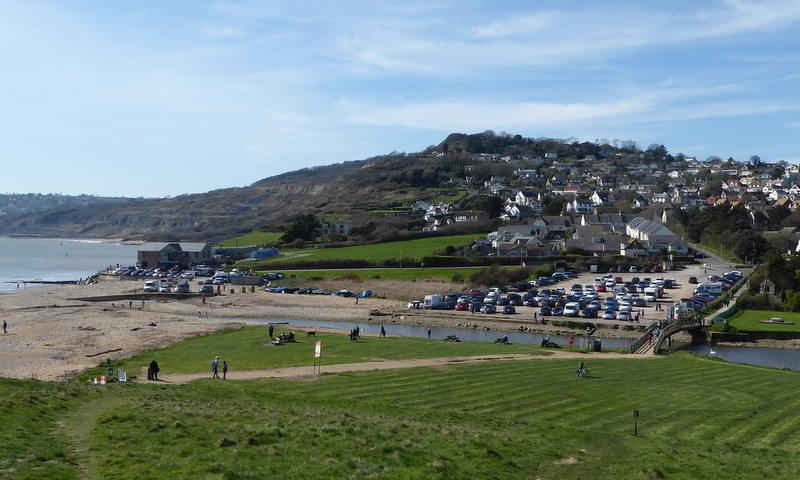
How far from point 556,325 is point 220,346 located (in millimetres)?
24757

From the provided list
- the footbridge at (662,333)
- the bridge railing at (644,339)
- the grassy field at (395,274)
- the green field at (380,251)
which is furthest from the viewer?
the green field at (380,251)

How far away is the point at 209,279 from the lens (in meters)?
89.5

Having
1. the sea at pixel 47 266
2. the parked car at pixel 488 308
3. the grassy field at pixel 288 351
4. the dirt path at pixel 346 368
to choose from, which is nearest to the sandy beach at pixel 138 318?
the parked car at pixel 488 308

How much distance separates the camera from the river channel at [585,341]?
Answer: 4275 centimetres

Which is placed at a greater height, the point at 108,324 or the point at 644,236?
the point at 644,236

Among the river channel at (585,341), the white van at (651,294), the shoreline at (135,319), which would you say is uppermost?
the white van at (651,294)

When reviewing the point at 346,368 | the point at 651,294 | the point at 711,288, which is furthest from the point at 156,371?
the point at 711,288

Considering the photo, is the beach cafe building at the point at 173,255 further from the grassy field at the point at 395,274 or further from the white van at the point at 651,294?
the white van at the point at 651,294

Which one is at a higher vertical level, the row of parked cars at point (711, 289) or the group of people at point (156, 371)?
the row of parked cars at point (711, 289)

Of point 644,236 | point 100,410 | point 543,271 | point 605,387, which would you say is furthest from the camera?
point 644,236

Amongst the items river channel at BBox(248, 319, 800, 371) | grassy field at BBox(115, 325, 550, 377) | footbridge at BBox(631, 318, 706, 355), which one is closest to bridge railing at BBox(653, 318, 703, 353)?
footbridge at BBox(631, 318, 706, 355)

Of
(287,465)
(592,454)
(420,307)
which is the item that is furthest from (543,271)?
(287,465)

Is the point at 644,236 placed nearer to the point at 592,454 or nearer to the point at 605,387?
the point at 605,387

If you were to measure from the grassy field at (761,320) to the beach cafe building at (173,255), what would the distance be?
237 ft
